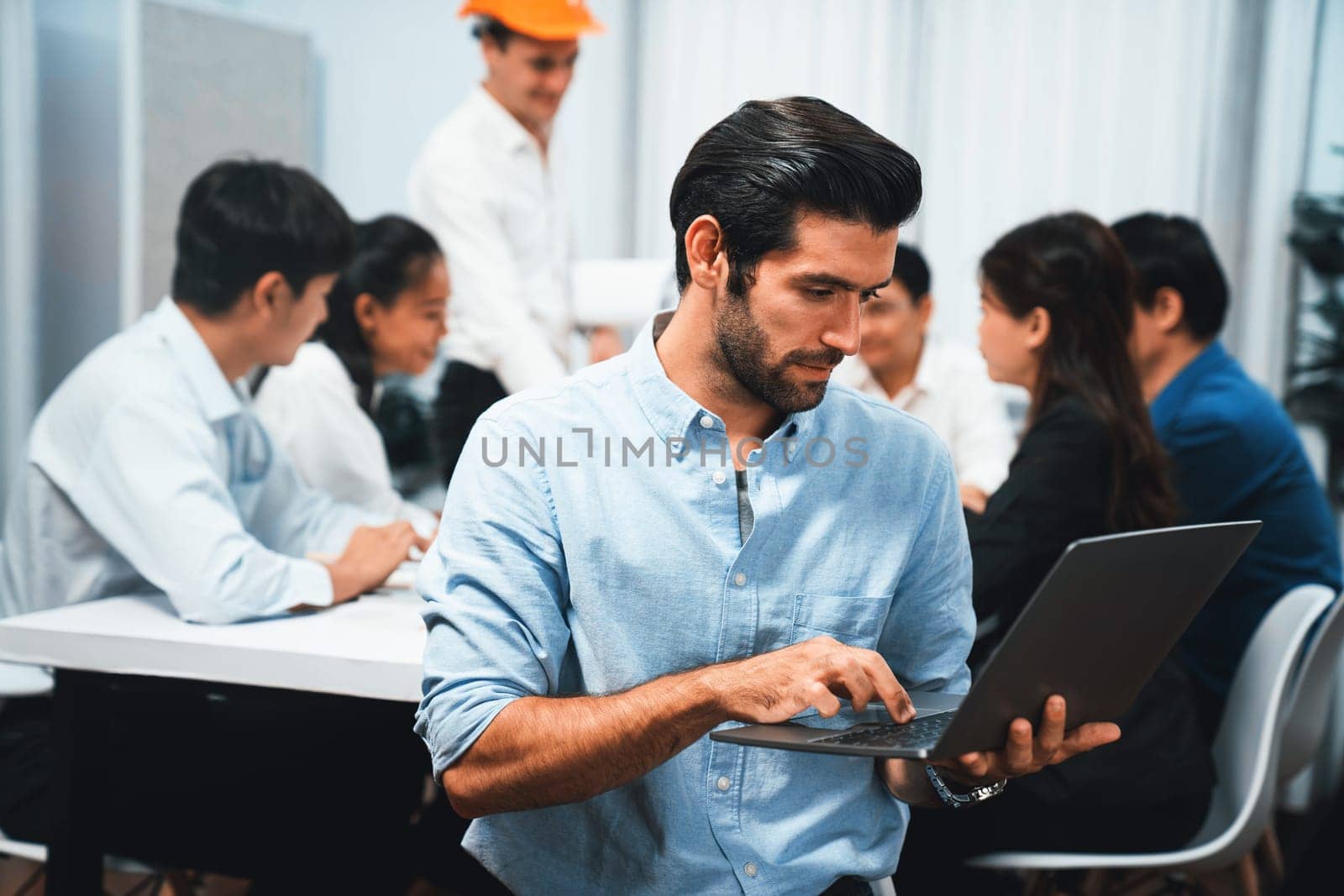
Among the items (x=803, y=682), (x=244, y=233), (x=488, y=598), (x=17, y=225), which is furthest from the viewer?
(x=17, y=225)

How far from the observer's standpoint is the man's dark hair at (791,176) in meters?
1.04

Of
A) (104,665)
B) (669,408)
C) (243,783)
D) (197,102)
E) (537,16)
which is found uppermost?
(537,16)

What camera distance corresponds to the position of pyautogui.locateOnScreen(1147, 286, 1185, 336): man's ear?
7.64ft

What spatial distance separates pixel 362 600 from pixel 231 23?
2.51 m

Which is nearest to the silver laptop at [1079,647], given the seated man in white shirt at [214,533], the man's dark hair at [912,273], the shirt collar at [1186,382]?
the seated man in white shirt at [214,533]

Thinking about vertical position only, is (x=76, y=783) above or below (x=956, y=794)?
below

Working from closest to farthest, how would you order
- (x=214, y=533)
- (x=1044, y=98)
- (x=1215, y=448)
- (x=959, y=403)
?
(x=214, y=533)
(x=1215, y=448)
(x=959, y=403)
(x=1044, y=98)

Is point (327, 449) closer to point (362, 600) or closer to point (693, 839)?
point (362, 600)

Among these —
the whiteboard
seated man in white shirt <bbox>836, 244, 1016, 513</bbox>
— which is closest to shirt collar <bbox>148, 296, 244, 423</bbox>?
seated man in white shirt <bbox>836, 244, 1016, 513</bbox>

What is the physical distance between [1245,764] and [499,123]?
188 cm

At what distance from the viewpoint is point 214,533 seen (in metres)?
1.54

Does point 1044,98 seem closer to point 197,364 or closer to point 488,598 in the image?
point 197,364

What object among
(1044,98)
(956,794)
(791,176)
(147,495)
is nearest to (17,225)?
(147,495)

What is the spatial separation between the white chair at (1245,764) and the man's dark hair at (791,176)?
0.94 meters
